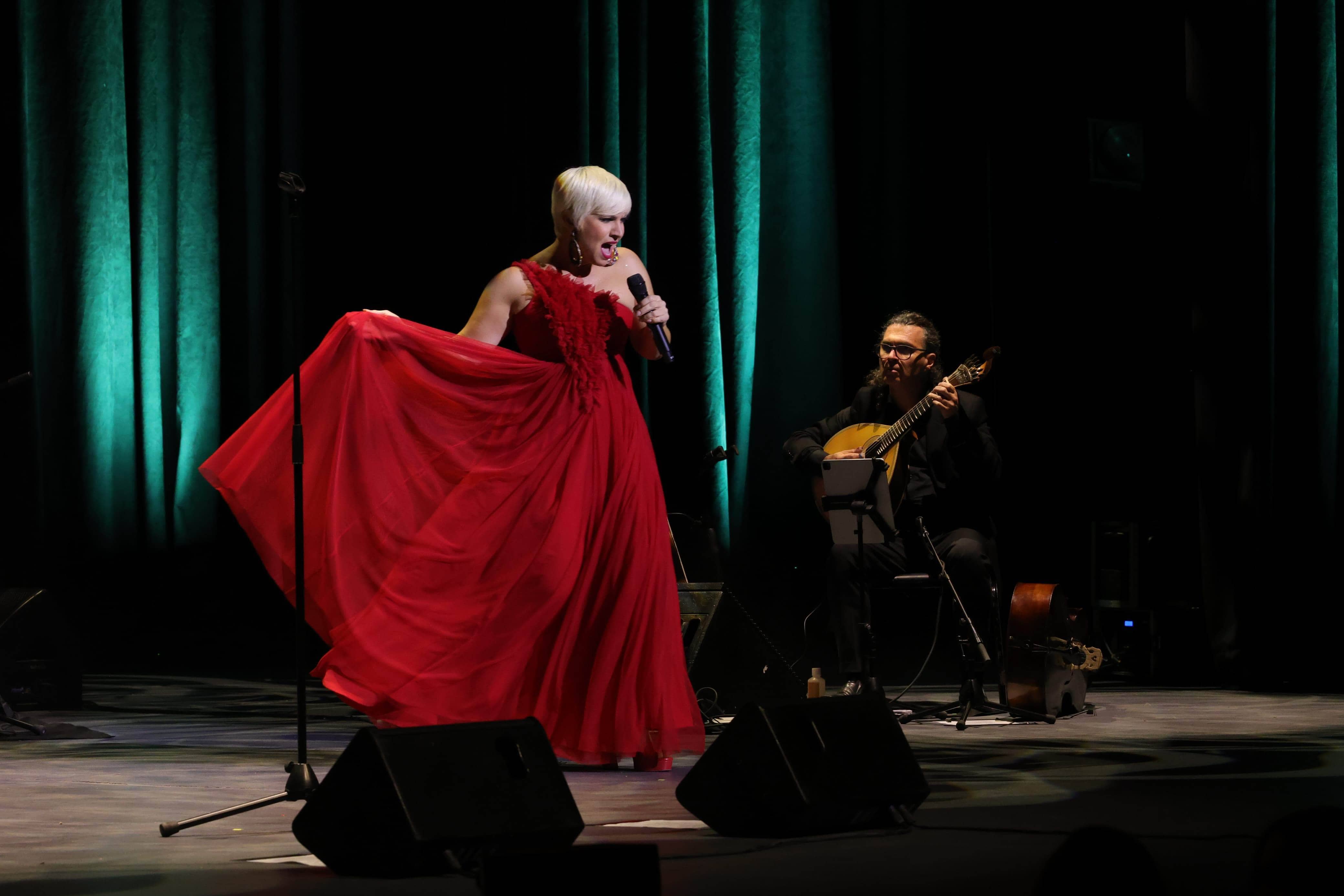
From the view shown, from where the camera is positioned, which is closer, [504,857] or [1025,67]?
[504,857]

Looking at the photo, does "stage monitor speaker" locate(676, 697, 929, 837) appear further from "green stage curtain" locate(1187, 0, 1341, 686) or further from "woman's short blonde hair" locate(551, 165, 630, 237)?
"green stage curtain" locate(1187, 0, 1341, 686)

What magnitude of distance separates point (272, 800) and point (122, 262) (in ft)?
11.6

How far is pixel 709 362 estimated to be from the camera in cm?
608

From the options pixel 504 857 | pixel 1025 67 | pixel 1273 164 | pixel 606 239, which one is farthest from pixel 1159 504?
pixel 504 857

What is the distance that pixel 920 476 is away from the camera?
5.11 metres

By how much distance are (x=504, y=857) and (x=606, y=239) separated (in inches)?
85.3

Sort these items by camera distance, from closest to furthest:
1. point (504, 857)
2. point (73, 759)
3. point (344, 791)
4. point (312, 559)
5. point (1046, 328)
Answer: point (504, 857)
point (344, 791)
point (312, 559)
point (73, 759)
point (1046, 328)

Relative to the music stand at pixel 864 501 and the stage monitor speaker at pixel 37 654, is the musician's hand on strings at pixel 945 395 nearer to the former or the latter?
the music stand at pixel 864 501

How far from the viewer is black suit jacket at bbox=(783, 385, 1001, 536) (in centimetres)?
503

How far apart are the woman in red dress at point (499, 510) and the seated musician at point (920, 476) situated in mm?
1123

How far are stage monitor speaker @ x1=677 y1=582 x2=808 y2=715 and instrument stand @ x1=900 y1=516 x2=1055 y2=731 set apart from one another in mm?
408

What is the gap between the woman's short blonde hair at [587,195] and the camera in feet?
12.3

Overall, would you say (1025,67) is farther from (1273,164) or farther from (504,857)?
(504,857)

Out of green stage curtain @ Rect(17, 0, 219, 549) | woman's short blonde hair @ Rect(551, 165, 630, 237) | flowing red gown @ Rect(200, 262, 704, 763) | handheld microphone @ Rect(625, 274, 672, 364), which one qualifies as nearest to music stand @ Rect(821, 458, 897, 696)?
flowing red gown @ Rect(200, 262, 704, 763)
